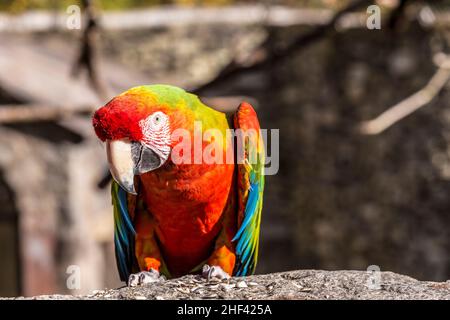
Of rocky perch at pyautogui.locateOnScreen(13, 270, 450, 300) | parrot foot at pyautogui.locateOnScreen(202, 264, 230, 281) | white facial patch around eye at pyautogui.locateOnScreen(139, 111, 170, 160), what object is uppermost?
white facial patch around eye at pyautogui.locateOnScreen(139, 111, 170, 160)

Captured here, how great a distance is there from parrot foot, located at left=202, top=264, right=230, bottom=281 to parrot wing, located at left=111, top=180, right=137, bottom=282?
37 centimetres

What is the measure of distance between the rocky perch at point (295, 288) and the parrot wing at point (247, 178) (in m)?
0.32

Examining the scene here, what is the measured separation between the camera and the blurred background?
9344mm

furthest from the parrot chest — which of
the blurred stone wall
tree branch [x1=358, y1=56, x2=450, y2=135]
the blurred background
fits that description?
the blurred stone wall

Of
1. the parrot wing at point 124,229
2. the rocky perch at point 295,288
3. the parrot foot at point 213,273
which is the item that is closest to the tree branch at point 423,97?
the parrot wing at point 124,229

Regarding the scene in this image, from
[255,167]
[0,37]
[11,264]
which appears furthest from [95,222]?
[255,167]

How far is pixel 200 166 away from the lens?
3.70 meters

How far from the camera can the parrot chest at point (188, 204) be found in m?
3.72

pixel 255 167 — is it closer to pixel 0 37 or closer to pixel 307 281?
pixel 307 281

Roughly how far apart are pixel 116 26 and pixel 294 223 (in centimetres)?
338

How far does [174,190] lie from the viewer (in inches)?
147

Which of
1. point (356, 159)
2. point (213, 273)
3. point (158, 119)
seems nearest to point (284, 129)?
point (356, 159)

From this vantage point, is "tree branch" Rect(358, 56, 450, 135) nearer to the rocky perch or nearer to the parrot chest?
the parrot chest

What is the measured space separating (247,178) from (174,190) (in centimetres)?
36
